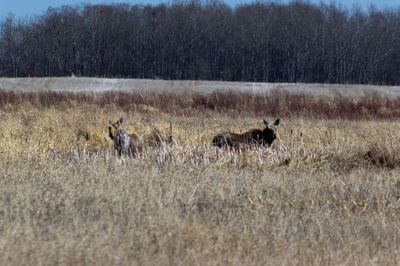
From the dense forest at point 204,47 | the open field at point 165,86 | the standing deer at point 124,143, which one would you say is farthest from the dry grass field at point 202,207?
the dense forest at point 204,47

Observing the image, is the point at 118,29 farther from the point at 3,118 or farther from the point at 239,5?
the point at 3,118

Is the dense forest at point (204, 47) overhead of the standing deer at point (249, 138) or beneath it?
overhead

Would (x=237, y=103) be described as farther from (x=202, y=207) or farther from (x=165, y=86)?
(x=202, y=207)

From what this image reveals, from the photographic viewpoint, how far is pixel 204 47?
171 ft

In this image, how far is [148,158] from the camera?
885 cm

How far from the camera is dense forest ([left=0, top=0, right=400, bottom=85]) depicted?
164ft

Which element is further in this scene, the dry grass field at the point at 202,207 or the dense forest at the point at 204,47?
the dense forest at the point at 204,47

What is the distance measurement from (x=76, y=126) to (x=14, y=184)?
6.99m

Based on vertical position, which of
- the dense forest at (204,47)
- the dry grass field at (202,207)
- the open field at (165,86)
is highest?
the dense forest at (204,47)

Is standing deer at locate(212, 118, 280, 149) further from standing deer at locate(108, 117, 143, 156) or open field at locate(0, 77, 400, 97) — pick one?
open field at locate(0, 77, 400, 97)

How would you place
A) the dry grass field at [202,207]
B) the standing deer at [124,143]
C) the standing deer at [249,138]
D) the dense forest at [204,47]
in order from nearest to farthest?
the dry grass field at [202,207] → the standing deer at [124,143] → the standing deer at [249,138] → the dense forest at [204,47]

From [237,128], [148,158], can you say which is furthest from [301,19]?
[148,158]

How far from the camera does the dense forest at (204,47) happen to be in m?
49.9

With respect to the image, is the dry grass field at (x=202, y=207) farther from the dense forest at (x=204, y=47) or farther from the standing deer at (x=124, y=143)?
the dense forest at (x=204, y=47)
